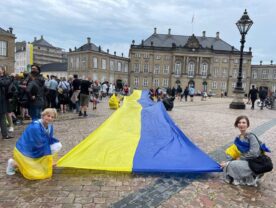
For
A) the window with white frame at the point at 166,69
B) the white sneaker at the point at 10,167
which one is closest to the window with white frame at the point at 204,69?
the window with white frame at the point at 166,69

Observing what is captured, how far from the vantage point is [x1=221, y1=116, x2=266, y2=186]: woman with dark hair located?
461 centimetres

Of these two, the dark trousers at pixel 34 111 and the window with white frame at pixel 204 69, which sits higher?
the window with white frame at pixel 204 69

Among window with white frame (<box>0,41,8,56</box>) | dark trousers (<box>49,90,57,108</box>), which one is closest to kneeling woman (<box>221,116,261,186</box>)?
dark trousers (<box>49,90,57,108</box>)

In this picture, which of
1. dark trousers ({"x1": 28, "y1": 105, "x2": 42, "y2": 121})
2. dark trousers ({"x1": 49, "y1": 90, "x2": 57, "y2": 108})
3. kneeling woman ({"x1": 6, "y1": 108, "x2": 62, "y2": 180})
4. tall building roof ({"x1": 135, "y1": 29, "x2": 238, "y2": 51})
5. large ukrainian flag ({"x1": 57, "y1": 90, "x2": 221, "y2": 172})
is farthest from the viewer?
tall building roof ({"x1": 135, "y1": 29, "x2": 238, "y2": 51})

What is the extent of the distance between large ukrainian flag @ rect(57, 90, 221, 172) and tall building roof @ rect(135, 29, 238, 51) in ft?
247

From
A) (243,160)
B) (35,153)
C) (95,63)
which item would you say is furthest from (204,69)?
(35,153)

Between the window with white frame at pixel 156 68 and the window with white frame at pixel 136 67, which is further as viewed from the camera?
the window with white frame at pixel 156 68

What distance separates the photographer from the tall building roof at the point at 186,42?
7925cm

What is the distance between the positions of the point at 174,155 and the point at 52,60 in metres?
114

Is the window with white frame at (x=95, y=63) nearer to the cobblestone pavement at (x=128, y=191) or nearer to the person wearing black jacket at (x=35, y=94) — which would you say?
the person wearing black jacket at (x=35, y=94)

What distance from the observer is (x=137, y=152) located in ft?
17.5

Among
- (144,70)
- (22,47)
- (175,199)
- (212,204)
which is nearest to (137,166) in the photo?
(175,199)

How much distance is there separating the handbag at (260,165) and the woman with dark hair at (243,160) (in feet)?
0.20

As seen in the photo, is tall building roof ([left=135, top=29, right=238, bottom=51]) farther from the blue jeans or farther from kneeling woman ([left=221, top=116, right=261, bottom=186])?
kneeling woman ([left=221, top=116, right=261, bottom=186])
